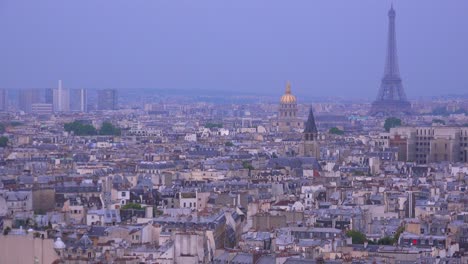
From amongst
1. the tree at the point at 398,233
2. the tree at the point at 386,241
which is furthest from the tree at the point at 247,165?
the tree at the point at 386,241

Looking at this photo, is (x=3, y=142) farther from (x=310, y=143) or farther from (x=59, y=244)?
(x=59, y=244)

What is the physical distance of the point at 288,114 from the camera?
488 feet

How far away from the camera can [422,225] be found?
150 ft

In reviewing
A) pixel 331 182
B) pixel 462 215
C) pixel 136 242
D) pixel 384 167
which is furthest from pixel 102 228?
pixel 384 167

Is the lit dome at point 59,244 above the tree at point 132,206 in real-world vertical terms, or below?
above

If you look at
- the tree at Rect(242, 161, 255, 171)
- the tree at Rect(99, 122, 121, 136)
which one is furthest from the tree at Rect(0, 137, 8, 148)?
the tree at Rect(242, 161, 255, 171)

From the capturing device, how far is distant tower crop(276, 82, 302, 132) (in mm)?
146375

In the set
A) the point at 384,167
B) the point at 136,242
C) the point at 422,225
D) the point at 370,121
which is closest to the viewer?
the point at 136,242

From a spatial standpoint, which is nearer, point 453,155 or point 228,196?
point 228,196

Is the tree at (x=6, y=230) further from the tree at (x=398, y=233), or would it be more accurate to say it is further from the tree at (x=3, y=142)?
the tree at (x=3, y=142)

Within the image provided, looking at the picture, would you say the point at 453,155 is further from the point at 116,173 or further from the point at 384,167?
the point at 116,173

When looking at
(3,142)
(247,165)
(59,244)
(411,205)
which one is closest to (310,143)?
(247,165)

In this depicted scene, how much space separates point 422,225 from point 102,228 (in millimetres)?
9695

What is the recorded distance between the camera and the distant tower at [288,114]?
146m
